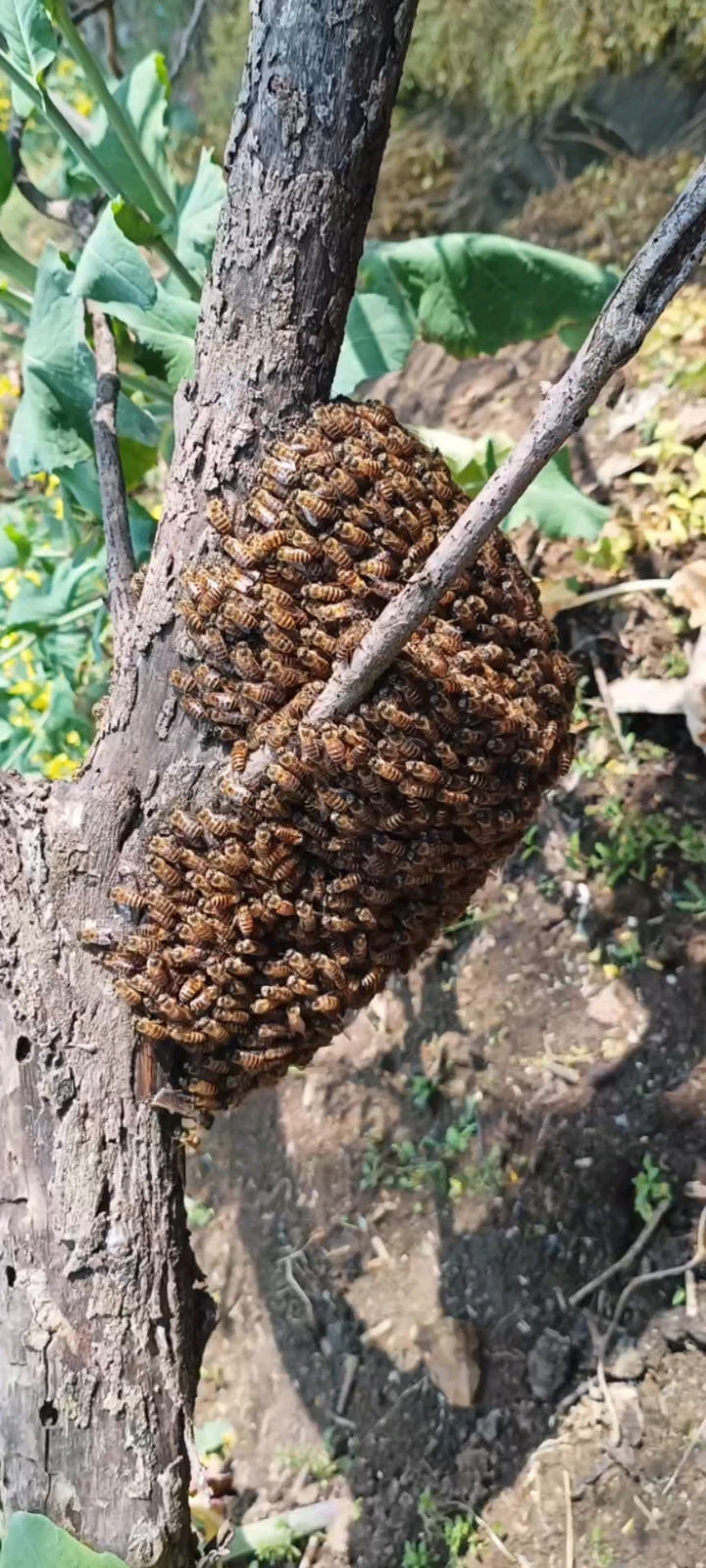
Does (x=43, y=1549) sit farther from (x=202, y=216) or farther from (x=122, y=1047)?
(x=202, y=216)

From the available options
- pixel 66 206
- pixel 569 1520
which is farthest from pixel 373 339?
pixel 569 1520

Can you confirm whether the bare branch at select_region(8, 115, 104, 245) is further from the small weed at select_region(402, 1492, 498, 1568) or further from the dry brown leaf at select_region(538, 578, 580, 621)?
the small weed at select_region(402, 1492, 498, 1568)

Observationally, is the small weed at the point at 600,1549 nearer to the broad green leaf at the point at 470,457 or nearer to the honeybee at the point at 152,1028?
the honeybee at the point at 152,1028

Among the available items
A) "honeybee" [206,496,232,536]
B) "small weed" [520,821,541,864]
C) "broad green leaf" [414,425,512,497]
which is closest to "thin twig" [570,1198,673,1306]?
"small weed" [520,821,541,864]

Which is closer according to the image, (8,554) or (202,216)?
(202,216)

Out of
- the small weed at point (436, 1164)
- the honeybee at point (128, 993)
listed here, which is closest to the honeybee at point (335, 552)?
the honeybee at point (128, 993)

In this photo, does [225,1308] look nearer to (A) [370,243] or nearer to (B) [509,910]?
(B) [509,910]

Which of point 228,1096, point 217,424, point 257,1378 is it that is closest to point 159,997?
point 228,1096
